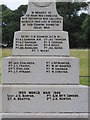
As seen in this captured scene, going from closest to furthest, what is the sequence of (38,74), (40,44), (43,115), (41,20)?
(43,115)
(38,74)
(40,44)
(41,20)

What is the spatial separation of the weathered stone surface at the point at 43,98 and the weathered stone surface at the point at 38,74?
4.8 inches

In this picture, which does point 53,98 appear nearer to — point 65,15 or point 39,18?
point 39,18

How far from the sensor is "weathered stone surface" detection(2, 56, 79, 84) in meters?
4.23

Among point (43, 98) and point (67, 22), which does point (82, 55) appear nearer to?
point (67, 22)

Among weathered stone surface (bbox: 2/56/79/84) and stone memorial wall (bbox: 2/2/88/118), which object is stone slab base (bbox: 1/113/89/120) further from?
weathered stone surface (bbox: 2/56/79/84)

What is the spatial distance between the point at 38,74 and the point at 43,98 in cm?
39

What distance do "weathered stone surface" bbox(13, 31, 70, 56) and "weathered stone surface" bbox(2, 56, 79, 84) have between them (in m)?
0.17

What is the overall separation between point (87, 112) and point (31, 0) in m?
2.09

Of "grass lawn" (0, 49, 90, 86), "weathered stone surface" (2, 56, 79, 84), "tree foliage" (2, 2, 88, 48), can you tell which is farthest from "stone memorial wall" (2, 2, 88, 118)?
"tree foliage" (2, 2, 88, 48)

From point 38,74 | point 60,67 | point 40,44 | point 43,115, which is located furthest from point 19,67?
point 43,115

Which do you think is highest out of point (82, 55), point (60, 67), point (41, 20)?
point (41, 20)

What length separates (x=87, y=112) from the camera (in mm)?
4207

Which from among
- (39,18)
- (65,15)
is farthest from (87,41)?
(39,18)

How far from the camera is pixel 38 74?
13.9ft
